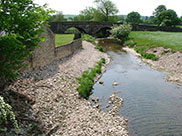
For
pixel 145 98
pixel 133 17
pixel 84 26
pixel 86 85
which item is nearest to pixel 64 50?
pixel 86 85

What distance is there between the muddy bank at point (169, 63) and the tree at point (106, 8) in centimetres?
4903

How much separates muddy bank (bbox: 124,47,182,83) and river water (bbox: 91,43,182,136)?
1.24m

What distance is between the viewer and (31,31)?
10.5 meters

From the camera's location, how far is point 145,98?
1633cm

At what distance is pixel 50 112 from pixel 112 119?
13.8ft

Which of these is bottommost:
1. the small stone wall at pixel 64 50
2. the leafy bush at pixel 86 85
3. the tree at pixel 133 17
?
the leafy bush at pixel 86 85

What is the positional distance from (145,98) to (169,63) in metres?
13.3

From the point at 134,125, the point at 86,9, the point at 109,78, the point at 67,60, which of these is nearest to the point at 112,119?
the point at 134,125

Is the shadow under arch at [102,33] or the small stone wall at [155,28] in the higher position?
the small stone wall at [155,28]

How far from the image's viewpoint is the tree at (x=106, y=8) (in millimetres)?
78188

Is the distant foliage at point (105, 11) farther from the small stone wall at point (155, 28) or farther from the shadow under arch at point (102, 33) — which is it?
the small stone wall at point (155, 28)

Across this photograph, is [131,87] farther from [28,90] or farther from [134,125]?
[28,90]

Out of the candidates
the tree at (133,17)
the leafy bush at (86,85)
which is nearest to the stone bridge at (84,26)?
the leafy bush at (86,85)

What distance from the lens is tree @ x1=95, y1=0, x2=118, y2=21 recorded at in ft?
257
